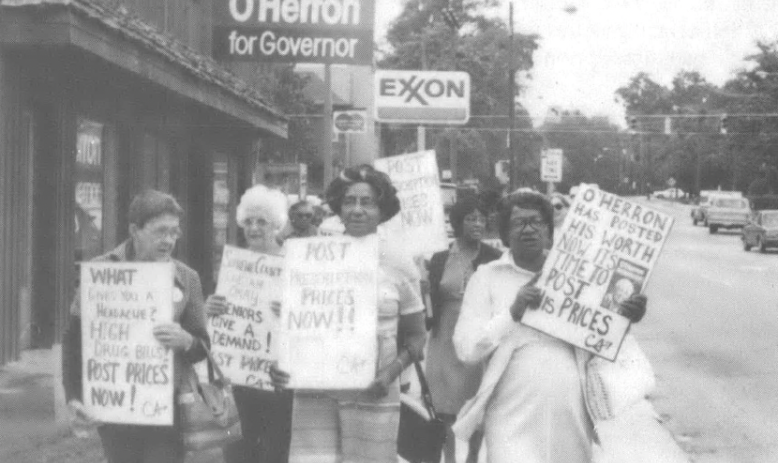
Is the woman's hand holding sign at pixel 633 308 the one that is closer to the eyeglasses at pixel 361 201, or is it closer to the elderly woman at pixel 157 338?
the eyeglasses at pixel 361 201

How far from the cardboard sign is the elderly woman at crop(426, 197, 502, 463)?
1261 millimetres

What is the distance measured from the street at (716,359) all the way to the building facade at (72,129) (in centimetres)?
503

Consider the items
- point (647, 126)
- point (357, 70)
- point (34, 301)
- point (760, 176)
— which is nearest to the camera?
point (34, 301)

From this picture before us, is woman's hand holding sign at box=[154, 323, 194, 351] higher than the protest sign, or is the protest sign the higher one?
the protest sign

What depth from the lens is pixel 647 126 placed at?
138 m

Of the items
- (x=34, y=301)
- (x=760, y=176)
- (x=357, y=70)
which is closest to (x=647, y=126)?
(x=760, y=176)

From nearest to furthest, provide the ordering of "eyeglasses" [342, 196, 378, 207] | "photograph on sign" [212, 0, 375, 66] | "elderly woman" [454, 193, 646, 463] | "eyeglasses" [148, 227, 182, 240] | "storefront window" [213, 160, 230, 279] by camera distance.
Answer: "elderly woman" [454, 193, 646, 463] → "eyeglasses" [148, 227, 182, 240] → "eyeglasses" [342, 196, 378, 207] → "photograph on sign" [212, 0, 375, 66] → "storefront window" [213, 160, 230, 279]

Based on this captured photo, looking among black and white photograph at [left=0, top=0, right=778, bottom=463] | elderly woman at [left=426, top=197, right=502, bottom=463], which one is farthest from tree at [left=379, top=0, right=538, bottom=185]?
elderly woman at [left=426, top=197, right=502, bottom=463]

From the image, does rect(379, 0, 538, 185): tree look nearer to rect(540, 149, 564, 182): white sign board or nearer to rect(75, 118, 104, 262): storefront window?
rect(540, 149, 564, 182): white sign board

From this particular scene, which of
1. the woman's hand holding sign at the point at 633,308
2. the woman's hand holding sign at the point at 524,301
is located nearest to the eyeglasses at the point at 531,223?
the woman's hand holding sign at the point at 524,301

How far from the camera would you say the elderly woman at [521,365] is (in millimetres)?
5141

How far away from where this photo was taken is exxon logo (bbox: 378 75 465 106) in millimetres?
13734

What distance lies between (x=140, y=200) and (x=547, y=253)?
1.65 meters

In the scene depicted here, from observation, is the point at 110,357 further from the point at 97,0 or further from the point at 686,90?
the point at 686,90
